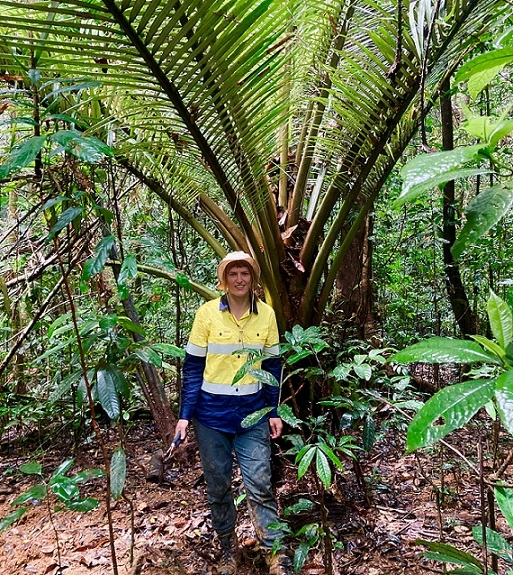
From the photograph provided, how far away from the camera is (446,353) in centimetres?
73

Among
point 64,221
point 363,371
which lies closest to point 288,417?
point 363,371

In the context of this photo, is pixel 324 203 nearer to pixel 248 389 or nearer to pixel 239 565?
pixel 248 389

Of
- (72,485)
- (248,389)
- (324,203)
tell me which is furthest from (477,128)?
(324,203)

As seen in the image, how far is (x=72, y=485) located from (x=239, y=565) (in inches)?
42.5

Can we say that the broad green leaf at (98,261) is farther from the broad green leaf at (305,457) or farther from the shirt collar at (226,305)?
the broad green leaf at (305,457)

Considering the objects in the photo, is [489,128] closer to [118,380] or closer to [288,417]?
[288,417]

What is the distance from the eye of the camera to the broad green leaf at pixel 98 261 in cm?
161

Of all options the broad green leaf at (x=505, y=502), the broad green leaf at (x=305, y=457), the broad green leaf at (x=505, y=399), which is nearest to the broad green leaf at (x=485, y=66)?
the broad green leaf at (x=505, y=399)

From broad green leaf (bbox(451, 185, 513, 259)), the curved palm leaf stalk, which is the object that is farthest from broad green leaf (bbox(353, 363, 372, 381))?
the curved palm leaf stalk

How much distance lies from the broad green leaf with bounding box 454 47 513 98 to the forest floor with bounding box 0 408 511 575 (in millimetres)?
1776

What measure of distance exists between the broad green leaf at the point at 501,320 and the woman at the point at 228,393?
1.50 m

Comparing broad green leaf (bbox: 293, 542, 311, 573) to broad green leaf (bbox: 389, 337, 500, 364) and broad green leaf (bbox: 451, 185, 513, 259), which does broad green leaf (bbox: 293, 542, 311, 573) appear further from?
broad green leaf (bbox: 451, 185, 513, 259)

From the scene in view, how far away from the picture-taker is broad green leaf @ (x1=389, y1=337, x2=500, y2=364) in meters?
0.70

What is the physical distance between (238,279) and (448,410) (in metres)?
1.64
